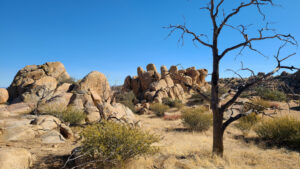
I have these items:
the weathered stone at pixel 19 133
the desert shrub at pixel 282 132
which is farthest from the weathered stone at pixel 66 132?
the desert shrub at pixel 282 132

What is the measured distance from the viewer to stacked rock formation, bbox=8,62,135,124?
10984mm

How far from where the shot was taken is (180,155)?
5.55 metres

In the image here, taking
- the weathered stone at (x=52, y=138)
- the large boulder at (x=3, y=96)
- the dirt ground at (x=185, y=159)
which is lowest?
the dirt ground at (x=185, y=159)

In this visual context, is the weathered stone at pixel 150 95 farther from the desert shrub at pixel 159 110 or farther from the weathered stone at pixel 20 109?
the weathered stone at pixel 20 109

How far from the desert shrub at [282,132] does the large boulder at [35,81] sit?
15.7m

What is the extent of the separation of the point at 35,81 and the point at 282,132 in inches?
810

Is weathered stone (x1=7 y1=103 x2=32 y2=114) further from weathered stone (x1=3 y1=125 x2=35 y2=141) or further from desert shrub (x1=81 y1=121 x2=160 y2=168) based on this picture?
desert shrub (x1=81 y1=121 x2=160 y2=168)

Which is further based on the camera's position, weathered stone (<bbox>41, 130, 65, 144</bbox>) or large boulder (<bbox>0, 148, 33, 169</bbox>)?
weathered stone (<bbox>41, 130, 65, 144</bbox>)

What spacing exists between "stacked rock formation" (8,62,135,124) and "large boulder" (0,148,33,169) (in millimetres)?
5830

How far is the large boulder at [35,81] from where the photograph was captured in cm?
1545

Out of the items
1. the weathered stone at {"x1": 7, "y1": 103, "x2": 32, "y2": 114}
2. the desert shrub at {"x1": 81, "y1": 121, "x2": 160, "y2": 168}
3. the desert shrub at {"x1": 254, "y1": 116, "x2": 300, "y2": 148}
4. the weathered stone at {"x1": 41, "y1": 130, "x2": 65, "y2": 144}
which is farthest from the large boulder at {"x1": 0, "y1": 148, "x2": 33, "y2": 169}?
the weathered stone at {"x1": 7, "y1": 103, "x2": 32, "y2": 114}

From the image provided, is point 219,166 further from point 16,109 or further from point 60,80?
point 60,80

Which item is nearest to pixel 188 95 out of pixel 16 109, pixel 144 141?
pixel 16 109

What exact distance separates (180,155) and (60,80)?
18.9 metres
